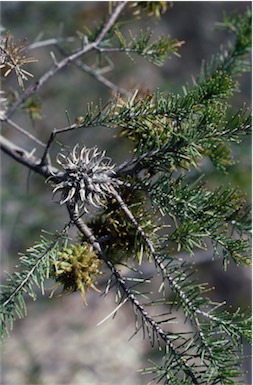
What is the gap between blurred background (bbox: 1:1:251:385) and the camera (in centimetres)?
198

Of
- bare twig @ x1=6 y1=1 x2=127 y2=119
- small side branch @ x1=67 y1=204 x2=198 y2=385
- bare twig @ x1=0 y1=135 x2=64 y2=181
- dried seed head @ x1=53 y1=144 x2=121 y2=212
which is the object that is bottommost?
small side branch @ x1=67 y1=204 x2=198 y2=385

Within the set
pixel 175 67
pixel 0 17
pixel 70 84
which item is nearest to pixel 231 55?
pixel 0 17

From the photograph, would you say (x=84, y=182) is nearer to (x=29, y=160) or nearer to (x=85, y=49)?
(x=29, y=160)

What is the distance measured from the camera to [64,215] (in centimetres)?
226

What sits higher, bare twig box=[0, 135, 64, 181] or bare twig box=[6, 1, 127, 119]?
bare twig box=[6, 1, 127, 119]

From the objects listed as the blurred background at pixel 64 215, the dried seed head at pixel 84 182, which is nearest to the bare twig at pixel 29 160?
the dried seed head at pixel 84 182

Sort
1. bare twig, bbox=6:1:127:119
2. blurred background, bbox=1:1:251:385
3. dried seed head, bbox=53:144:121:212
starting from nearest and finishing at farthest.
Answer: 1. dried seed head, bbox=53:144:121:212
2. bare twig, bbox=6:1:127:119
3. blurred background, bbox=1:1:251:385

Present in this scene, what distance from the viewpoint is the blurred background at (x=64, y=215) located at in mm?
1984

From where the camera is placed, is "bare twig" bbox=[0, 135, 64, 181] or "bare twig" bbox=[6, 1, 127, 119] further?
"bare twig" bbox=[6, 1, 127, 119]

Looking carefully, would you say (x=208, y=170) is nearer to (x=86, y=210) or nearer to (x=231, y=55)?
(x=231, y=55)

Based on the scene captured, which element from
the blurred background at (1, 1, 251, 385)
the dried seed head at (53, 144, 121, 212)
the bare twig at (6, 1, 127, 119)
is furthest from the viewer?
the blurred background at (1, 1, 251, 385)

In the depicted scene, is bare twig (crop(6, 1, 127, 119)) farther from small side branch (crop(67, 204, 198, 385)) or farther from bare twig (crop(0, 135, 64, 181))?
small side branch (crop(67, 204, 198, 385))

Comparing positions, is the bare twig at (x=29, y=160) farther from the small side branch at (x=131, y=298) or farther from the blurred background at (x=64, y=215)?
the blurred background at (x=64, y=215)

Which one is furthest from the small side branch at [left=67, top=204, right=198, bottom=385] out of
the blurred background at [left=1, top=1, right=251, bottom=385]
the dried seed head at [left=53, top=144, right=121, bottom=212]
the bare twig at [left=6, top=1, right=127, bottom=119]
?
the blurred background at [left=1, top=1, right=251, bottom=385]
